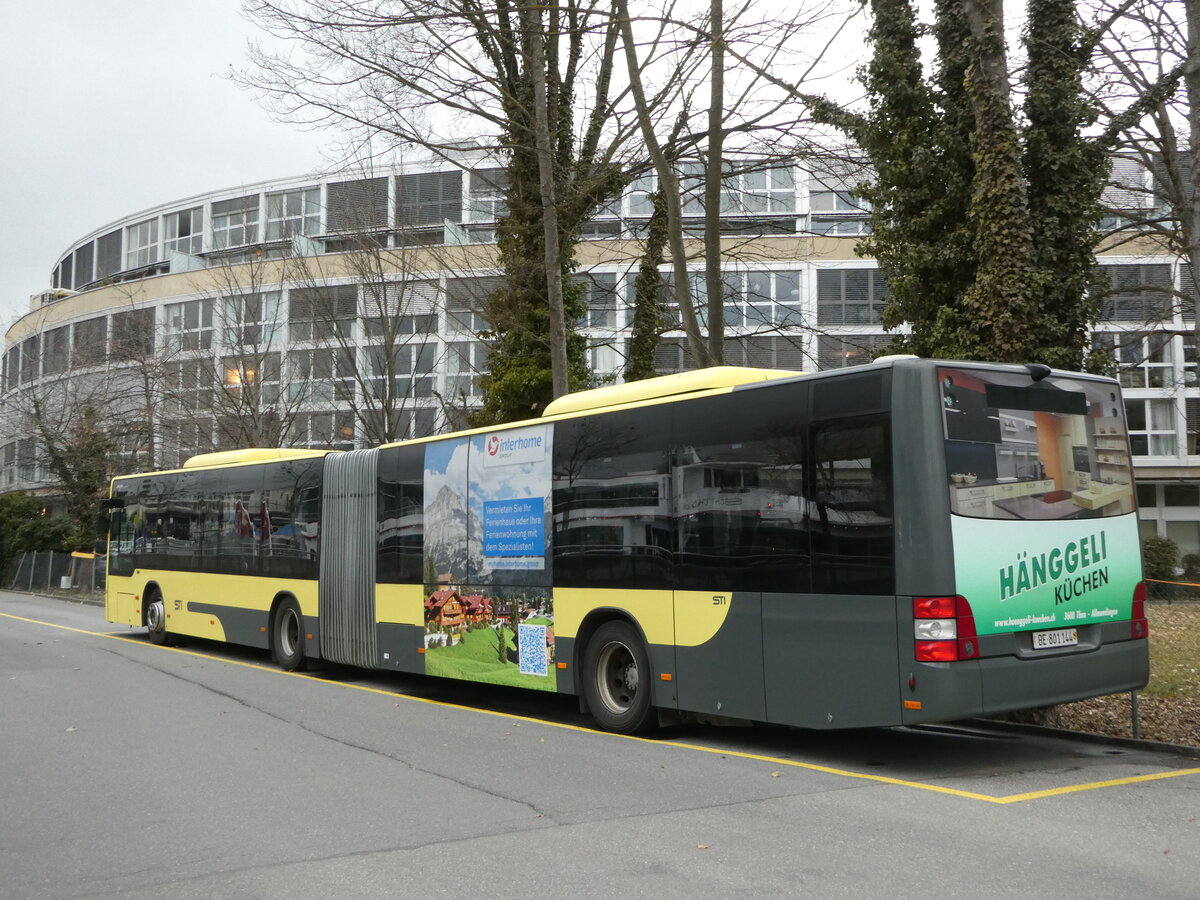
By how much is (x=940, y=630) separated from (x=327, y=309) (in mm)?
23255

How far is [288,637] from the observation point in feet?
55.6

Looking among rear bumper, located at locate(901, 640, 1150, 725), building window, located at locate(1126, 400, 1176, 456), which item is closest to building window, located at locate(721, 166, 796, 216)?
rear bumper, located at locate(901, 640, 1150, 725)

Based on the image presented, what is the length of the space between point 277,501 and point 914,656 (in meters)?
11.5

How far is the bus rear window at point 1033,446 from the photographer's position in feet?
27.5

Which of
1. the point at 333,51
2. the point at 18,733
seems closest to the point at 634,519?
the point at 18,733

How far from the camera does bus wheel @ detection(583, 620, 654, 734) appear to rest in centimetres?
1047

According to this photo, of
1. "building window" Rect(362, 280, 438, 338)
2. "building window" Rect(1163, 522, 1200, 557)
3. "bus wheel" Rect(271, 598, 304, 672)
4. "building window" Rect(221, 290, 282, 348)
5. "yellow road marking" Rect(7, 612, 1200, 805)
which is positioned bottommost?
"yellow road marking" Rect(7, 612, 1200, 805)

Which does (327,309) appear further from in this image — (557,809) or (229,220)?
(229,220)

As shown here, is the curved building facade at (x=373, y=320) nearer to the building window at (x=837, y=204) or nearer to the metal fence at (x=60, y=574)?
the building window at (x=837, y=204)

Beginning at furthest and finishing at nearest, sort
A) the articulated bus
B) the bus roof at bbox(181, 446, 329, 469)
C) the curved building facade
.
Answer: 1. the curved building facade
2. the bus roof at bbox(181, 446, 329, 469)
3. the articulated bus

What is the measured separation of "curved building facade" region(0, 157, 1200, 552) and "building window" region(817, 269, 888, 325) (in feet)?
0.27

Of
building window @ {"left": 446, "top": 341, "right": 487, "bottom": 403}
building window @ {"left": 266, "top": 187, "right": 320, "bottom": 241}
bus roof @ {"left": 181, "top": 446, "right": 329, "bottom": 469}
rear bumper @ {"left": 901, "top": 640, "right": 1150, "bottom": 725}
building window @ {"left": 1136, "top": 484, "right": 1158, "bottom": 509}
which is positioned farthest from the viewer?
building window @ {"left": 1136, "top": 484, "right": 1158, "bottom": 509}

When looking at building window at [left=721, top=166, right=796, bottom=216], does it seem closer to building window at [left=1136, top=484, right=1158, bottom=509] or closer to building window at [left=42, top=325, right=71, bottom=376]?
building window at [left=1136, top=484, right=1158, bottom=509]

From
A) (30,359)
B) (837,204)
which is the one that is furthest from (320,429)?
(30,359)
